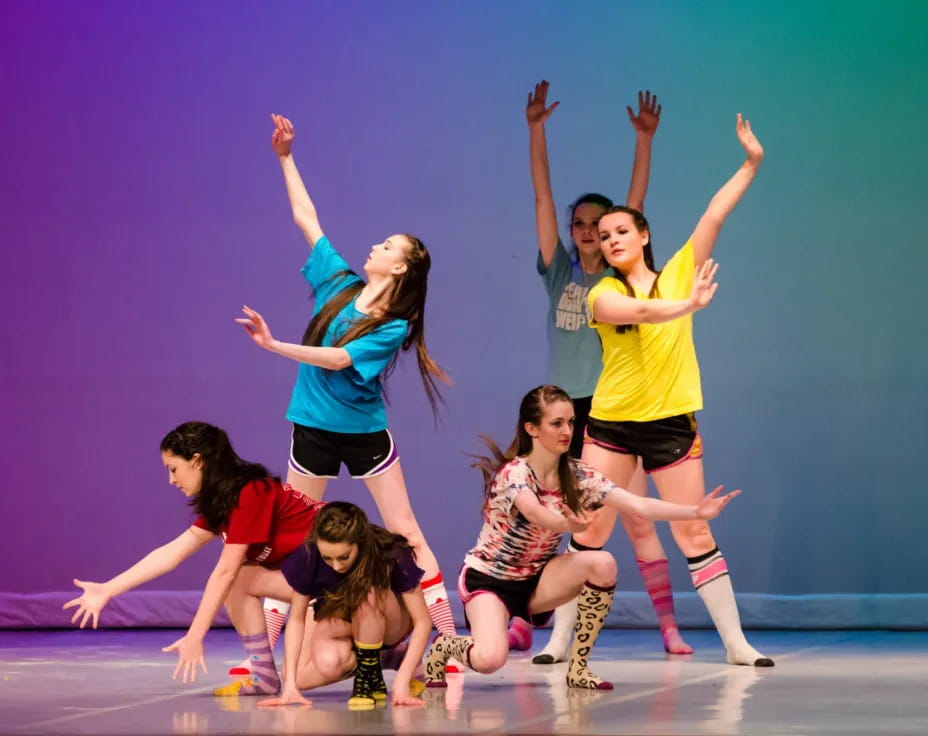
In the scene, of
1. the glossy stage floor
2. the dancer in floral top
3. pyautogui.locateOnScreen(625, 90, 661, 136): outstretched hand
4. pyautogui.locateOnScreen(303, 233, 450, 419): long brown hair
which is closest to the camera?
the glossy stage floor

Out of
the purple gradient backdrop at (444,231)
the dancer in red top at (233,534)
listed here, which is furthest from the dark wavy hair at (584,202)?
the dancer in red top at (233,534)

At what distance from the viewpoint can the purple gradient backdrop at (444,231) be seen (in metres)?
5.94

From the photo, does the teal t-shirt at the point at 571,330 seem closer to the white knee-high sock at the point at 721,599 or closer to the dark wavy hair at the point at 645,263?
the dark wavy hair at the point at 645,263

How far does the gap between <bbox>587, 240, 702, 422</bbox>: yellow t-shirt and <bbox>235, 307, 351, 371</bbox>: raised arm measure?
2.78 ft

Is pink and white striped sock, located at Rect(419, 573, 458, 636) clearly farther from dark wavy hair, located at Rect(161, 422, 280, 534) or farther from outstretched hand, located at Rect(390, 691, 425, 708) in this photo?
dark wavy hair, located at Rect(161, 422, 280, 534)

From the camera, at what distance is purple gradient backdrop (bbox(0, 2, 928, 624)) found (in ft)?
19.5

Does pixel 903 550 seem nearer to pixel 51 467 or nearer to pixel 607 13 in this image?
pixel 607 13

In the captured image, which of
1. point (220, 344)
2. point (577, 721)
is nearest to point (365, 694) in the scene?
point (577, 721)

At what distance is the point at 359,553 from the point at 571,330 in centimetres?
176

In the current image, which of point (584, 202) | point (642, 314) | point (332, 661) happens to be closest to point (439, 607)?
point (332, 661)

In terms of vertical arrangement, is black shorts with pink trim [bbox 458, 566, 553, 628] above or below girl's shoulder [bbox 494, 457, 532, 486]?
below

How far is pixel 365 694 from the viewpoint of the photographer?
13.0 feet

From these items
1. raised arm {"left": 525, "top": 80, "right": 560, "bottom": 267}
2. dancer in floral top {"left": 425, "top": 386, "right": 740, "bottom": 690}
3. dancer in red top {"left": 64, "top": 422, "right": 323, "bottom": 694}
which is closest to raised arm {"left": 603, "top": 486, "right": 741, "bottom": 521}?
dancer in floral top {"left": 425, "top": 386, "right": 740, "bottom": 690}

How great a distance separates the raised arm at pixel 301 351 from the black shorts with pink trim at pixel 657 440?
92cm
